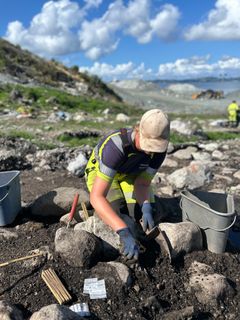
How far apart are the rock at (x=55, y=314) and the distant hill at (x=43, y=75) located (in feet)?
57.3

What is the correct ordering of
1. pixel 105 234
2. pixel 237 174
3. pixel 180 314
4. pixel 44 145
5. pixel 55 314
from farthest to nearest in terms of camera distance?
1. pixel 44 145
2. pixel 237 174
3. pixel 105 234
4. pixel 180 314
5. pixel 55 314

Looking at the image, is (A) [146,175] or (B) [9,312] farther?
(A) [146,175]

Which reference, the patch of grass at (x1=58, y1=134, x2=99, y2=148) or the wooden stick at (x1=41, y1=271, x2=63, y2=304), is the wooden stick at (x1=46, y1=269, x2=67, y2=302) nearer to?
the wooden stick at (x1=41, y1=271, x2=63, y2=304)

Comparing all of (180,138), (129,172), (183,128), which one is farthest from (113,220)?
(183,128)

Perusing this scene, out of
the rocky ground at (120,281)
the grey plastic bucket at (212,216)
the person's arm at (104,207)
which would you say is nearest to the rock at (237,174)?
the rocky ground at (120,281)

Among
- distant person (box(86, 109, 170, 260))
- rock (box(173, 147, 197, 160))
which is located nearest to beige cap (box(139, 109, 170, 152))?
distant person (box(86, 109, 170, 260))

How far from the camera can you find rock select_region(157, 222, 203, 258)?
3.63 meters

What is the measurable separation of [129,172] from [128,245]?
96cm

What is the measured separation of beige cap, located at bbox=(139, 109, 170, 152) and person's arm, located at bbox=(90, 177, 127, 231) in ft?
1.56

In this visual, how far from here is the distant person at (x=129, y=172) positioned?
3.35 meters

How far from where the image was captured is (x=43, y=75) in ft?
81.7

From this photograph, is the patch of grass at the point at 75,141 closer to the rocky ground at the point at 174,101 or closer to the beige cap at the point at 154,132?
the beige cap at the point at 154,132

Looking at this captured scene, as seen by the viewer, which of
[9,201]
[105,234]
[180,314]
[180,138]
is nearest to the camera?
[180,314]

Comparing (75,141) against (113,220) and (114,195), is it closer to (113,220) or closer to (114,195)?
(114,195)
